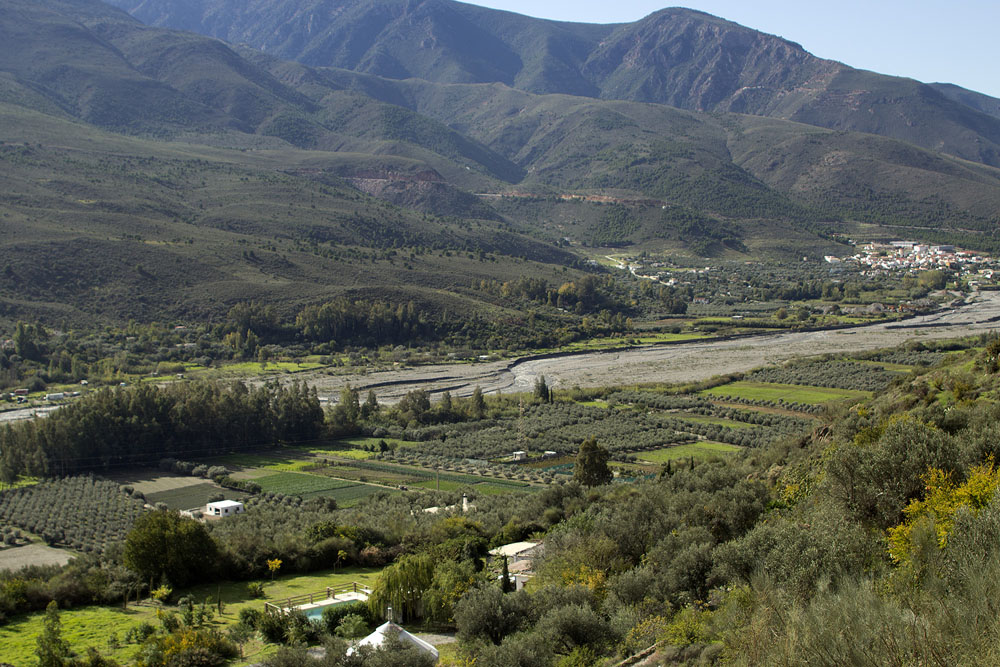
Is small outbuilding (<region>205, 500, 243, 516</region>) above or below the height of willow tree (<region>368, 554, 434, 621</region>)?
below

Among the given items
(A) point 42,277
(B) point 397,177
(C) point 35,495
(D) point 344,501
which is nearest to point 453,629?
(D) point 344,501

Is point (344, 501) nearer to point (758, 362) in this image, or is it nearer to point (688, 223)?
point (758, 362)

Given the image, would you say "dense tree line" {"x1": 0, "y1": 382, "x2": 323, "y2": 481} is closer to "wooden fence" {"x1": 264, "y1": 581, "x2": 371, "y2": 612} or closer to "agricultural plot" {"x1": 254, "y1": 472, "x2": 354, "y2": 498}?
"agricultural plot" {"x1": 254, "y1": 472, "x2": 354, "y2": 498}

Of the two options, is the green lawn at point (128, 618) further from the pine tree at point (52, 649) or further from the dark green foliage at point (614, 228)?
the dark green foliage at point (614, 228)

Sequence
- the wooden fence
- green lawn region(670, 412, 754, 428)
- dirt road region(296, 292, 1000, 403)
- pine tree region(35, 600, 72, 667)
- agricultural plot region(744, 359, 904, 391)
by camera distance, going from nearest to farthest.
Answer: pine tree region(35, 600, 72, 667)
the wooden fence
green lawn region(670, 412, 754, 428)
agricultural plot region(744, 359, 904, 391)
dirt road region(296, 292, 1000, 403)

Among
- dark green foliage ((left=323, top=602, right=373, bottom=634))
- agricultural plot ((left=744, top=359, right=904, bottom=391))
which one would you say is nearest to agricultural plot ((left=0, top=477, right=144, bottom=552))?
dark green foliage ((left=323, top=602, right=373, bottom=634))

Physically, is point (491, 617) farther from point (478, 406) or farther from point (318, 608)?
point (478, 406)

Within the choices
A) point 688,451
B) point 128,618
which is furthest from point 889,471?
point 688,451

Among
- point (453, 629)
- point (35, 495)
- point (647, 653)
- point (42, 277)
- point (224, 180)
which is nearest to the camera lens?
point (647, 653)
